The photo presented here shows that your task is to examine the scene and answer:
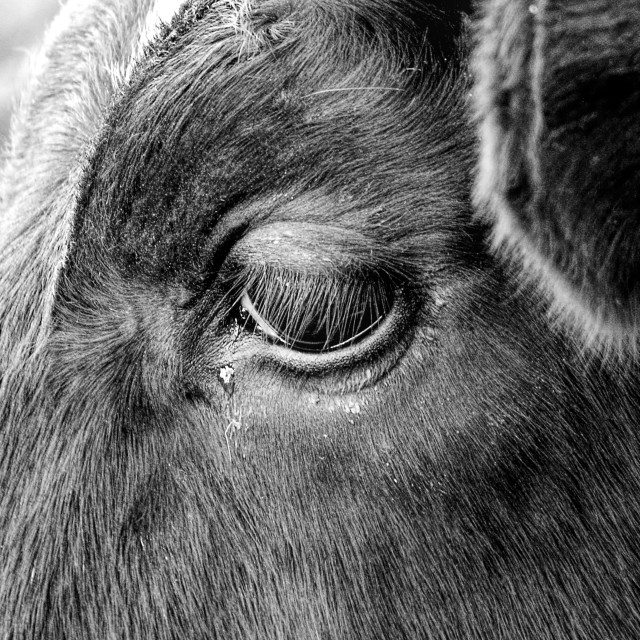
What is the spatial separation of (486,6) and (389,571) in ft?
3.79

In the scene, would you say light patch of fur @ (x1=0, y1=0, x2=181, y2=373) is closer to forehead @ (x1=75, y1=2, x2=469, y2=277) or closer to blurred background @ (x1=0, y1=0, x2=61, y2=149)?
forehead @ (x1=75, y1=2, x2=469, y2=277)

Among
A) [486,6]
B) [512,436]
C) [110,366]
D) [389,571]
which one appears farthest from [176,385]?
[486,6]

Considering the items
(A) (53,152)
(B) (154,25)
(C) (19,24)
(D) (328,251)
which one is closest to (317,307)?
(D) (328,251)

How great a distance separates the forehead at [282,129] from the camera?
5.85 ft

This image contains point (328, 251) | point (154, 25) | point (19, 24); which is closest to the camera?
point (328, 251)

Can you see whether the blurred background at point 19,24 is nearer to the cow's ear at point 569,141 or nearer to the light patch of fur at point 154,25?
the light patch of fur at point 154,25

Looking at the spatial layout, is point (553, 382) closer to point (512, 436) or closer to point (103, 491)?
point (512, 436)

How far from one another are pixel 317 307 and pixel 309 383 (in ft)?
0.58

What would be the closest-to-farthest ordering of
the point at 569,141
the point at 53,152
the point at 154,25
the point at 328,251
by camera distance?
the point at 569,141 < the point at 328,251 < the point at 154,25 < the point at 53,152

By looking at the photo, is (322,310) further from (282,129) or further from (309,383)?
(282,129)

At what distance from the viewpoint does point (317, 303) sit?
1.78m

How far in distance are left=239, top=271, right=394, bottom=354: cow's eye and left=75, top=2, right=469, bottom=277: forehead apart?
14cm

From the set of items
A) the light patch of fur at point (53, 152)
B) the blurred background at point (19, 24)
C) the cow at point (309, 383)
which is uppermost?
the blurred background at point (19, 24)

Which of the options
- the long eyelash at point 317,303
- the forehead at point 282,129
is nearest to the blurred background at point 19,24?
the forehead at point 282,129
